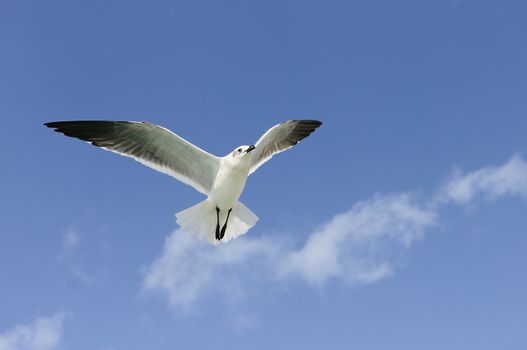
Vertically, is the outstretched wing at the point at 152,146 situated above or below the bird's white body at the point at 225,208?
above

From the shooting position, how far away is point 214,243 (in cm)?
944

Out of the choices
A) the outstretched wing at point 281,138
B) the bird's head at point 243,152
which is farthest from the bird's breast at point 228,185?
the outstretched wing at point 281,138

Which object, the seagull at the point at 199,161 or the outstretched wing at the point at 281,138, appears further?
the outstretched wing at the point at 281,138

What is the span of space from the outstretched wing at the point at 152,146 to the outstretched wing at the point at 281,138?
0.74 meters

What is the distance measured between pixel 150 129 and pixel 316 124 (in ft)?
8.45

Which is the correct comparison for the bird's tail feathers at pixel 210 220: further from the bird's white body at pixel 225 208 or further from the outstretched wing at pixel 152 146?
the outstretched wing at pixel 152 146

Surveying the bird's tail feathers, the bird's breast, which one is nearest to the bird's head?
the bird's breast

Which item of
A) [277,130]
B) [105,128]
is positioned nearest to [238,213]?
[277,130]

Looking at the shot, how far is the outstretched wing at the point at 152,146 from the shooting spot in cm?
875

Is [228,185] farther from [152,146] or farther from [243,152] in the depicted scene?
[152,146]

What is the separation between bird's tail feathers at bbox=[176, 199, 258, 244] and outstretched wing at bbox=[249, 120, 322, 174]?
63cm

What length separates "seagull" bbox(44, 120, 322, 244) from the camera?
29.0 feet

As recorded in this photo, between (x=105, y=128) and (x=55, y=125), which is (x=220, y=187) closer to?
(x=105, y=128)

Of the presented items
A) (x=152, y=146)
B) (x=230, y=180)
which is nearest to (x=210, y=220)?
(x=230, y=180)
